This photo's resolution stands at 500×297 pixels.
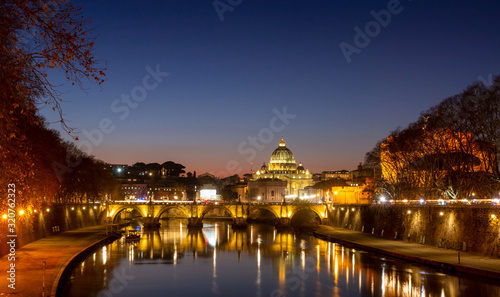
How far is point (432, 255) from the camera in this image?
36844 mm

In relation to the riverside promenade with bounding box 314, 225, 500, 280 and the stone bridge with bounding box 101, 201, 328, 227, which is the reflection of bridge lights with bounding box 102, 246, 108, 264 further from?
the stone bridge with bounding box 101, 201, 328, 227

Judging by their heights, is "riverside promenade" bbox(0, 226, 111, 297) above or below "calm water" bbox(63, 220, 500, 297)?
above

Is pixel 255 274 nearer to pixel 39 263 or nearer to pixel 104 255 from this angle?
pixel 104 255

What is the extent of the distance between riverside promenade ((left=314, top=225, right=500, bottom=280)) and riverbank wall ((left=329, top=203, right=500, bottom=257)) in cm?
83

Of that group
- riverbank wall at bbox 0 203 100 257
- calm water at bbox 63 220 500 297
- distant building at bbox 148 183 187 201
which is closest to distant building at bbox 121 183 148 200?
distant building at bbox 148 183 187 201

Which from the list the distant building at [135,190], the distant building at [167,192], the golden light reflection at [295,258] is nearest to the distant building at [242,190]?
the distant building at [167,192]

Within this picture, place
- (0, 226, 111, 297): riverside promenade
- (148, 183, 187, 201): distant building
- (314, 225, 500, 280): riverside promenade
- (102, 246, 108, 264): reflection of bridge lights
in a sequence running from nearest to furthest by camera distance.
→ 1. (0, 226, 111, 297): riverside promenade
2. (314, 225, 500, 280): riverside promenade
3. (102, 246, 108, 264): reflection of bridge lights
4. (148, 183, 187, 201): distant building

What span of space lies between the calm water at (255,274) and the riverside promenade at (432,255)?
26.1 inches

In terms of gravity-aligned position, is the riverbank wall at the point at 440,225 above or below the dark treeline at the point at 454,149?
below

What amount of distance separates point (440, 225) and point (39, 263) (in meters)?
31.0

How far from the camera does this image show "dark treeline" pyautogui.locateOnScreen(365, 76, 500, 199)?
42.3 metres

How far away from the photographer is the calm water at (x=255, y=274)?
30244mm

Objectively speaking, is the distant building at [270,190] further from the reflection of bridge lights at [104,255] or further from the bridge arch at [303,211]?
the reflection of bridge lights at [104,255]

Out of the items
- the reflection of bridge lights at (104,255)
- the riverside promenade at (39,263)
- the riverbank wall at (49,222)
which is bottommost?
the reflection of bridge lights at (104,255)
